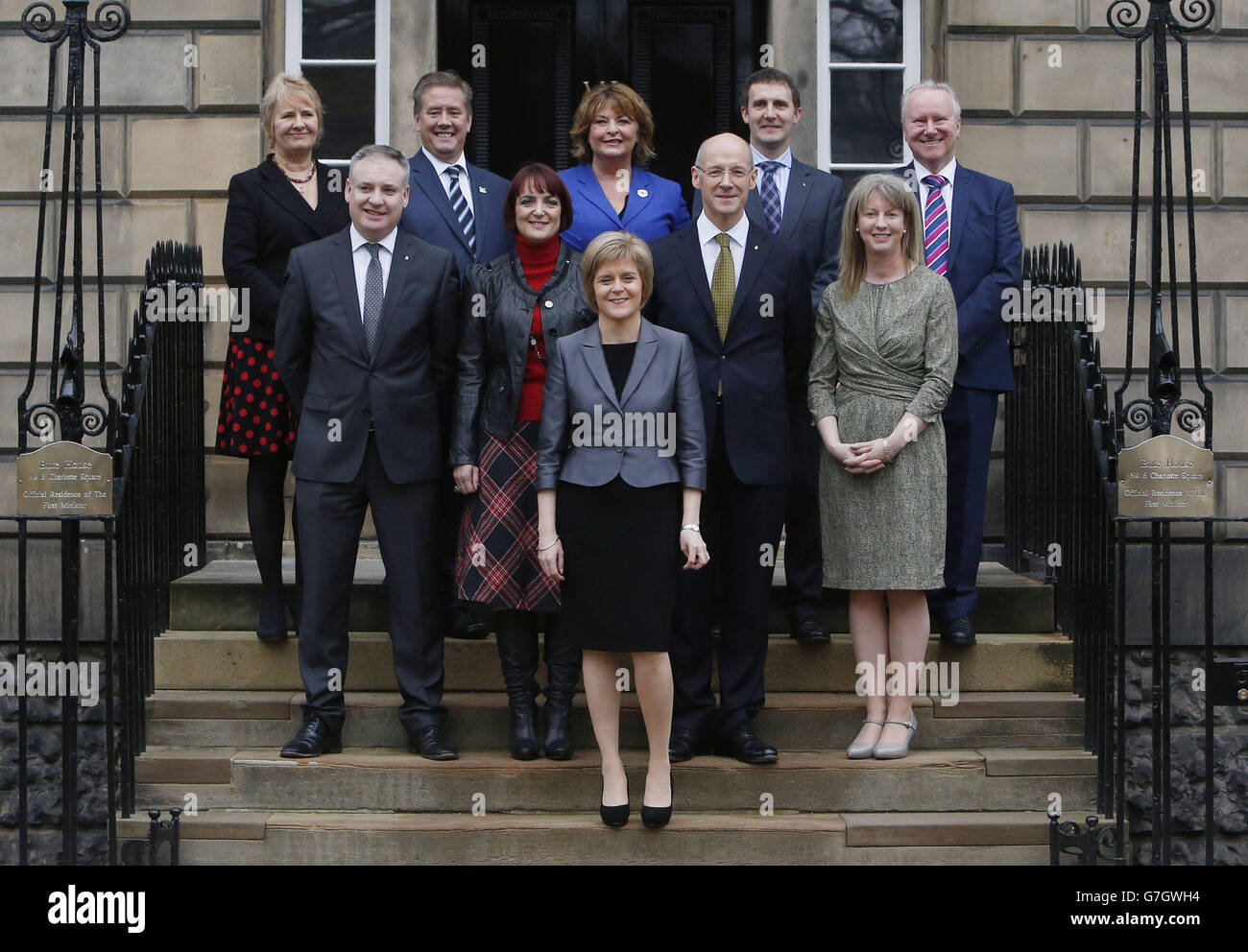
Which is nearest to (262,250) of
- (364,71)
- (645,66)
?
(364,71)

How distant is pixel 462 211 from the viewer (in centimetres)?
623

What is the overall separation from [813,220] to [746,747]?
2.16m

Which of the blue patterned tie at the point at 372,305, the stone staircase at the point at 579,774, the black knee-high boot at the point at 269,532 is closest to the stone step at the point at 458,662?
the stone staircase at the point at 579,774

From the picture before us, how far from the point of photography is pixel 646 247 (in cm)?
536

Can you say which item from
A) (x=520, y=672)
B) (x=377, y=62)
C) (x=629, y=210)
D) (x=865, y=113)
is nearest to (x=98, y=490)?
(x=520, y=672)

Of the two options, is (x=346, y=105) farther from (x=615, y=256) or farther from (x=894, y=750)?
(x=894, y=750)

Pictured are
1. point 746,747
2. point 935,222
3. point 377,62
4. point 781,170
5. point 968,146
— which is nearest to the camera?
point 746,747

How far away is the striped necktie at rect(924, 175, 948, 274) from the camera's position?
636 cm

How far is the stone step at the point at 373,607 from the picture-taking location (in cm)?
647

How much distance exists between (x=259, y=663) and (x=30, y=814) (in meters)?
2.15

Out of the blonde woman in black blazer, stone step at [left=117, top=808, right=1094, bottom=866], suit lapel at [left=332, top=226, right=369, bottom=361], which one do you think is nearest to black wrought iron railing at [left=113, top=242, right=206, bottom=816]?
the blonde woman in black blazer

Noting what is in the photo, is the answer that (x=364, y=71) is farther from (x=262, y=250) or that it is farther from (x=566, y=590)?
(x=566, y=590)

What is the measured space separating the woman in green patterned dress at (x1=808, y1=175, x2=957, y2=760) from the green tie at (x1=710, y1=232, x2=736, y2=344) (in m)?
0.40

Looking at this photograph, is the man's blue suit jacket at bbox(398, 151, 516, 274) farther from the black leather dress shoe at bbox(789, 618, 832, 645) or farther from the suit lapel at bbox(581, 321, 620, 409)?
the black leather dress shoe at bbox(789, 618, 832, 645)
